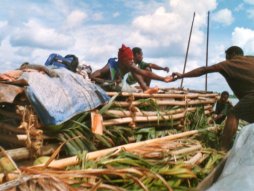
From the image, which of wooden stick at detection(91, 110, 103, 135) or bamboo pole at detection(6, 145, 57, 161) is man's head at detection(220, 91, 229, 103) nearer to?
wooden stick at detection(91, 110, 103, 135)

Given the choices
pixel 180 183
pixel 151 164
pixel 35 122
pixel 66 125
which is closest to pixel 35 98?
pixel 35 122

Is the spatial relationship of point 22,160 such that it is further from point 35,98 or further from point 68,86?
point 68,86

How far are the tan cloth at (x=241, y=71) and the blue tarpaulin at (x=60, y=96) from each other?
1.85 metres

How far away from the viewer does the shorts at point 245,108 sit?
16.6ft

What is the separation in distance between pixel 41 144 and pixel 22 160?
228 millimetres

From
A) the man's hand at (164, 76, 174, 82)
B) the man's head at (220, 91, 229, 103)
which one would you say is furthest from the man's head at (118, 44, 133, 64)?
the man's head at (220, 91, 229, 103)

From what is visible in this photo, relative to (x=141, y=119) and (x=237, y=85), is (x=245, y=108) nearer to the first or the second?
(x=237, y=85)

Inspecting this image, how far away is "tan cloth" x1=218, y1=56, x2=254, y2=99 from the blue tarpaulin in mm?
1851

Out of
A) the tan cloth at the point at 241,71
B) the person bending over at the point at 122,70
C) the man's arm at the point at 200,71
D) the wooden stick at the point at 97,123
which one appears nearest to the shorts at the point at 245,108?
the tan cloth at the point at 241,71

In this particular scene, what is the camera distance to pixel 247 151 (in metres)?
2.25

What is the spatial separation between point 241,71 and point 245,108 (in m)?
0.48

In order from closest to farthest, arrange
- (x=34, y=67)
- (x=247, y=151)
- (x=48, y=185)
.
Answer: (x=48, y=185), (x=247, y=151), (x=34, y=67)

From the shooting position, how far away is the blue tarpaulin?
352 centimetres

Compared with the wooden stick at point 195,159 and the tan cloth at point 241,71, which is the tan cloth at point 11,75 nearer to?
the wooden stick at point 195,159
